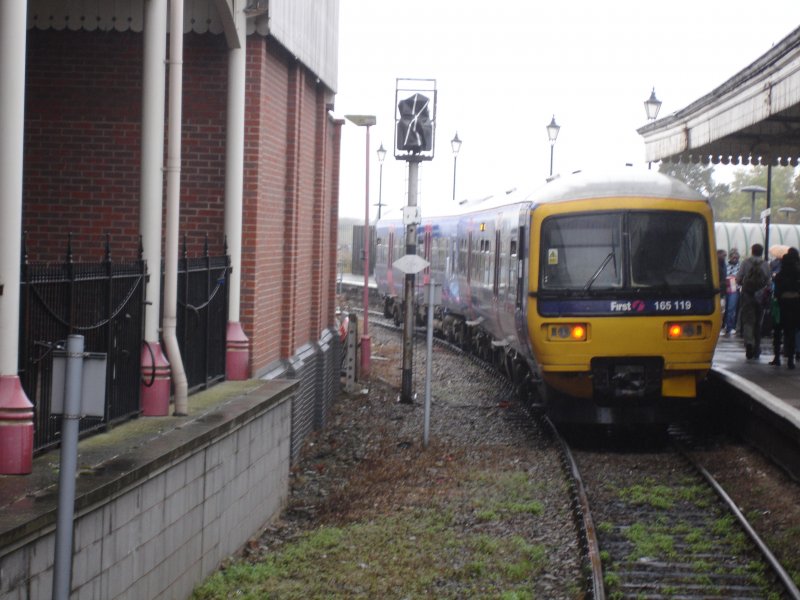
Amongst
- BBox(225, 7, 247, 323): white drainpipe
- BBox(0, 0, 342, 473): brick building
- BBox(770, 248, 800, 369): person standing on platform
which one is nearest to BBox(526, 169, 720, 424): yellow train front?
BBox(770, 248, 800, 369): person standing on platform

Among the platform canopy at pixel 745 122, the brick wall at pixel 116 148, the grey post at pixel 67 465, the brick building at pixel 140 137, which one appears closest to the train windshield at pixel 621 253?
the platform canopy at pixel 745 122

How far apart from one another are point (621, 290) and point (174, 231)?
238 inches

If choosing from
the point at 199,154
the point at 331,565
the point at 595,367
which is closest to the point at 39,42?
the point at 199,154

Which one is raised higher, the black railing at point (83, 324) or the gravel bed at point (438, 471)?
the black railing at point (83, 324)

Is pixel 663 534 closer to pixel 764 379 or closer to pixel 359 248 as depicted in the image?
pixel 764 379

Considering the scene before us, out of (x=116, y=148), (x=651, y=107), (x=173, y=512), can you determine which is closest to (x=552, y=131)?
(x=651, y=107)

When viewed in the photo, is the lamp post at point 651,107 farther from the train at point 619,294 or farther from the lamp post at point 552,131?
the train at point 619,294

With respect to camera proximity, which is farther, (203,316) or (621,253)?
(621,253)

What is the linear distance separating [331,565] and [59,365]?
4.35 m

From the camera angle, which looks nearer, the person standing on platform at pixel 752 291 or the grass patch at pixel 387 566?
the grass patch at pixel 387 566

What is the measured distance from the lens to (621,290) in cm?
1342

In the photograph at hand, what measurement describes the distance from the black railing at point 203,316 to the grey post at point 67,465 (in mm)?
4717

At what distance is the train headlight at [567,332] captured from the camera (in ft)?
44.1

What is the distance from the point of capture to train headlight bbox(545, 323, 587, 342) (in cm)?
1344
